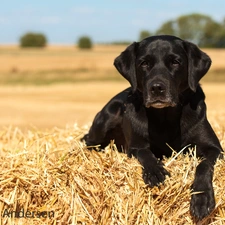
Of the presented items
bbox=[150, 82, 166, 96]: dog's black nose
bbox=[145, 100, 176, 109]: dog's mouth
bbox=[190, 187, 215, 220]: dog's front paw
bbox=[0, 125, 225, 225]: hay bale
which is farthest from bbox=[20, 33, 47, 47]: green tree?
bbox=[190, 187, 215, 220]: dog's front paw

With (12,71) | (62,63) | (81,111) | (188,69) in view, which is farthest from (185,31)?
(188,69)

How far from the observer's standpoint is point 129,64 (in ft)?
17.5

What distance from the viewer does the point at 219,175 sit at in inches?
181

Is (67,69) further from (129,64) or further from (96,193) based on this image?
(96,193)

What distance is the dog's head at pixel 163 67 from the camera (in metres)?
4.80

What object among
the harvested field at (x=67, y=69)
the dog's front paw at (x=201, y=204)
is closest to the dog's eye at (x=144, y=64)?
the dog's front paw at (x=201, y=204)

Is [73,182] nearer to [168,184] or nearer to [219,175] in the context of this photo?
[168,184]

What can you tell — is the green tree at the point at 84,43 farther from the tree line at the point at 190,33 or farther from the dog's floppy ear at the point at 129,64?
the dog's floppy ear at the point at 129,64

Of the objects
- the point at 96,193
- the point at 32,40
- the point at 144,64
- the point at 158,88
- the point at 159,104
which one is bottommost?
the point at 32,40

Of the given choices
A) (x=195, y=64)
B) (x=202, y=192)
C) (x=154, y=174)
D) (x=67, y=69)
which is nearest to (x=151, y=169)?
(x=154, y=174)

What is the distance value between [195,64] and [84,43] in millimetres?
76684

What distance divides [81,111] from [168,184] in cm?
1112

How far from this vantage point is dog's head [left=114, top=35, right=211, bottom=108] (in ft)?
15.7

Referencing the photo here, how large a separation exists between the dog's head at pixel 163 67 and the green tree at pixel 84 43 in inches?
2985
